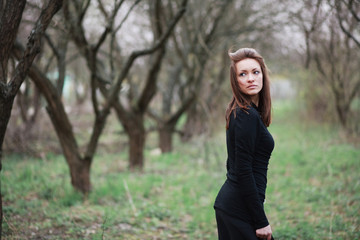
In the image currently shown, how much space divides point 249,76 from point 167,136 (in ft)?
27.3

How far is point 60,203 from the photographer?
16.9 feet

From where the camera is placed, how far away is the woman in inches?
81.9

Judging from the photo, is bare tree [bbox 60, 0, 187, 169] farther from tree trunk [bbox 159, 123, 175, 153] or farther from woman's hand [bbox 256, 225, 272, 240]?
woman's hand [bbox 256, 225, 272, 240]

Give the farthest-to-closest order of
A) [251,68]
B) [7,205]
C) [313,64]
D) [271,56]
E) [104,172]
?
1. [271,56]
2. [313,64]
3. [104,172]
4. [7,205]
5. [251,68]

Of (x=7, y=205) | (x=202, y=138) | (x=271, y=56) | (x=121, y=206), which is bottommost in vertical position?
(x=121, y=206)

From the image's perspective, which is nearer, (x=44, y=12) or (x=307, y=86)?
(x=44, y=12)

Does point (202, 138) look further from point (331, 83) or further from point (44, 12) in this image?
point (44, 12)

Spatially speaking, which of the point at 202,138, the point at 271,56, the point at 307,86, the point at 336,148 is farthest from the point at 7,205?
the point at 307,86

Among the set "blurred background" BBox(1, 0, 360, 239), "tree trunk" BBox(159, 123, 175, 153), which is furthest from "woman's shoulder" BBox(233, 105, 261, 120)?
"tree trunk" BBox(159, 123, 175, 153)

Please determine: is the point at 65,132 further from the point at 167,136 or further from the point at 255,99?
the point at 167,136

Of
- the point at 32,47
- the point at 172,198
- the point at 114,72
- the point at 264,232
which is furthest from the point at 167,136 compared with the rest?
the point at 264,232

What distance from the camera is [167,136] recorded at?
10516 mm

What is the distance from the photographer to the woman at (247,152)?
2.08 m

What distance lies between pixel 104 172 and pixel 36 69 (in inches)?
148
